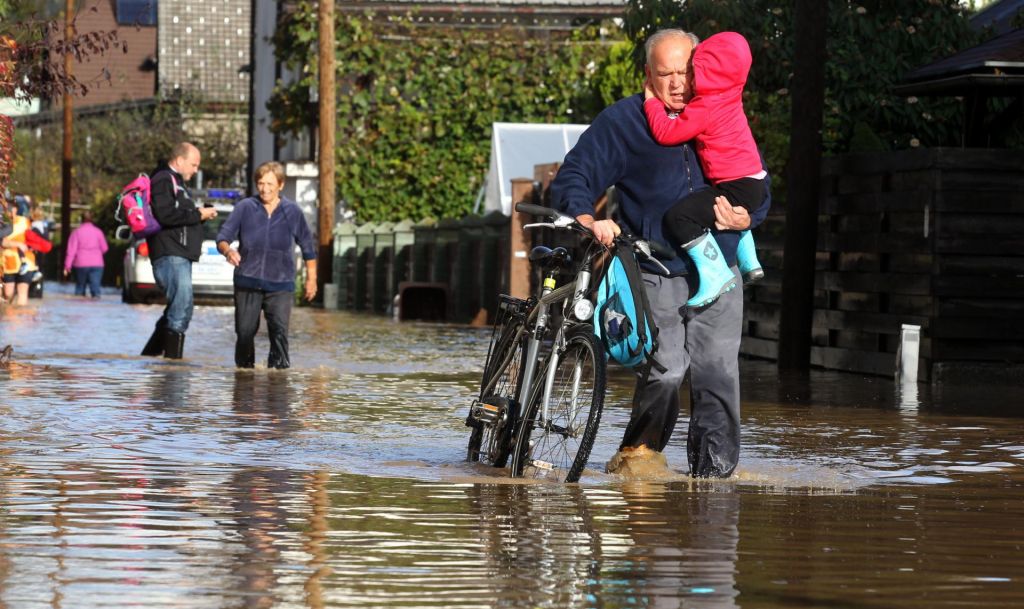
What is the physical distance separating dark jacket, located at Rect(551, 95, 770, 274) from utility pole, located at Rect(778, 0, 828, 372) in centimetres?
870

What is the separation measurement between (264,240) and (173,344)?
1.70m

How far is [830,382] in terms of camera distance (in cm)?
1583

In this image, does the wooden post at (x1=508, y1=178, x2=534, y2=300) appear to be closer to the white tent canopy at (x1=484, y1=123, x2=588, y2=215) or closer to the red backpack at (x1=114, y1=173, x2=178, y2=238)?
the white tent canopy at (x1=484, y1=123, x2=588, y2=215)

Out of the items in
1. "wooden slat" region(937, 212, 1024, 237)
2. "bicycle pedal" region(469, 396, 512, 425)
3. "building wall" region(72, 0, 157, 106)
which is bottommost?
"bicycle pedal" region(469, 396, 512, 425)

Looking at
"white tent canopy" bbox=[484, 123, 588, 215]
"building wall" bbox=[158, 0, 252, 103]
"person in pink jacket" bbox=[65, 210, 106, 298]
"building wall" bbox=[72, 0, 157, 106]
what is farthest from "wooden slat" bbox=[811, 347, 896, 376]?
"building wall" bbox=[72, 0, 157, 106]

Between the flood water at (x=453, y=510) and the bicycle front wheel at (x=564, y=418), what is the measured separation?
0.16m

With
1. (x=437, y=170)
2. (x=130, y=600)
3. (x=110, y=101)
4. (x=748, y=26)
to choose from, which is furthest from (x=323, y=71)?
(x=110, y=101)

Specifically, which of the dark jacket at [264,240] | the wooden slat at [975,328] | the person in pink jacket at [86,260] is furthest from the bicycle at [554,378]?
the person in pink jacket at [86,260]

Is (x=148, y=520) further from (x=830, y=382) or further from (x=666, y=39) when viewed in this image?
(x=830, y=382)

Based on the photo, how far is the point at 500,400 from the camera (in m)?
8.99

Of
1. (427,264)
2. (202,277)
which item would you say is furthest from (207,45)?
(427,264)

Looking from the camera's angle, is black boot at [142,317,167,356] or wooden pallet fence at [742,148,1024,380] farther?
black boot at [142,317,167,356]

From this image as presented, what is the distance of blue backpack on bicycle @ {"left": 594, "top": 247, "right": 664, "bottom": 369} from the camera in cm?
838

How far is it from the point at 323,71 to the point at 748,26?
1616cm
